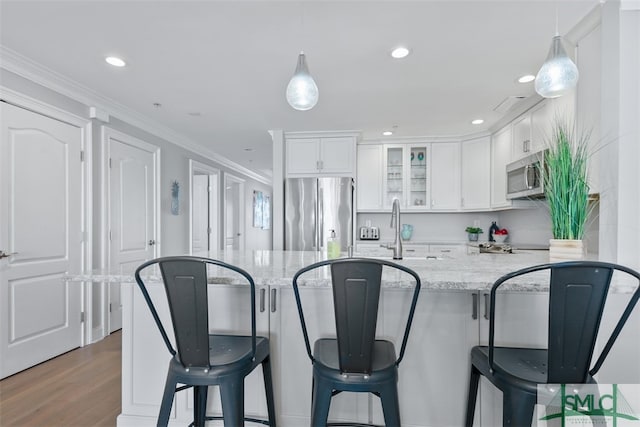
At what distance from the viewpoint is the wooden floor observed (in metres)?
1.88

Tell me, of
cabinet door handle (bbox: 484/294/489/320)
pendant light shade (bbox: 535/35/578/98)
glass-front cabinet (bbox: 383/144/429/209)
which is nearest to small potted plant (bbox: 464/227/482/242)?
glass-front cabinet (bbox: 383/144/429/209)

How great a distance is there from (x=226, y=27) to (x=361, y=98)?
1.47 metres

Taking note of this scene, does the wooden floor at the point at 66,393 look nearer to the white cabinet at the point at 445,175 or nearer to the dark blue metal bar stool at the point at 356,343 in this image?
the dark blue metal bar stool at the point at 356,343

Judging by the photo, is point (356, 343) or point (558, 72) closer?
point (356, 343)

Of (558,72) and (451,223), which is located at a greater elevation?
(558,72)

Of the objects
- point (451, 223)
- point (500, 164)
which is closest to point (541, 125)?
point (500, 164)

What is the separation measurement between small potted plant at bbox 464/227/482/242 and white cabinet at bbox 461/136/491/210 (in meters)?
0.38

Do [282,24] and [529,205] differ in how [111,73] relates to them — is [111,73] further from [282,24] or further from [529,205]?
[529,205]

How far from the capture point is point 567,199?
65.7 inches

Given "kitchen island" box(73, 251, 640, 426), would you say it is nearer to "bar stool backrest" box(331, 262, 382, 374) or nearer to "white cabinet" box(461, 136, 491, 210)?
"bar stool backrest" box(331, 262, 382, 374)

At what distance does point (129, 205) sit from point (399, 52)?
3215 mm

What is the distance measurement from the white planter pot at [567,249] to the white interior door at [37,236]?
3.63 meters

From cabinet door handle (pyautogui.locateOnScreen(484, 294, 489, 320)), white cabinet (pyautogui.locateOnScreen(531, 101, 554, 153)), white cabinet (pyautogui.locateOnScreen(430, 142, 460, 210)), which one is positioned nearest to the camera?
cabinet door handle (pyautogui.locateOnScreen(484, 294, 489, 320))

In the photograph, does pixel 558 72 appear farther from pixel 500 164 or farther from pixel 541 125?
pixel 500 164
